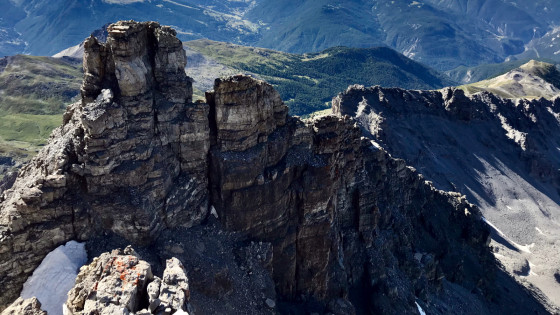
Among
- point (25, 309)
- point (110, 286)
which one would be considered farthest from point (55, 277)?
point (110, 286)

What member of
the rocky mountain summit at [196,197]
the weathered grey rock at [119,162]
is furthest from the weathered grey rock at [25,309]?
the weathered grey rock at [119,162]

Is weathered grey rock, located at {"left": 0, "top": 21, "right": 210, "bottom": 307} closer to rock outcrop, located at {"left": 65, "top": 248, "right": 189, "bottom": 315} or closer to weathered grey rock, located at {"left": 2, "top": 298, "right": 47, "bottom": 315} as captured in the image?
weathered grey rock, located at {"left": 2, "top": 298, "right": 47, "bottom": 315}

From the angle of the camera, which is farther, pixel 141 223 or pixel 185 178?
pixel 185 178

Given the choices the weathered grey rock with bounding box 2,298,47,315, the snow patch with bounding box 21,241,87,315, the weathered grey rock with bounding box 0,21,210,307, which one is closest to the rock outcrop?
the weathered grey rock with bounding box 2,298,47,315

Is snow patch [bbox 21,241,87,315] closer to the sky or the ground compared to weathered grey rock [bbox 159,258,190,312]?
closer to the ground

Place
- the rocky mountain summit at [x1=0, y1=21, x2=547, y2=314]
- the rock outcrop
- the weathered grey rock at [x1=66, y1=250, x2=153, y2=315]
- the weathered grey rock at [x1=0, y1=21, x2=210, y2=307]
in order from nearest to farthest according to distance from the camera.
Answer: the weathered grey rock at [x1=66, y1=250, x2=153, y2=315]
the rock outcrop
the weathered grey rock at [x1=0, y1=21, x2=210, y2=307]
the rocky mountain summit at [x1=0, y1=21, x2=547, y2=314]

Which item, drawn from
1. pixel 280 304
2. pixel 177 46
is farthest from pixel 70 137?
pixel 280 304

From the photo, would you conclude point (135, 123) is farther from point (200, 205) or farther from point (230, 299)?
point (230, 299)
